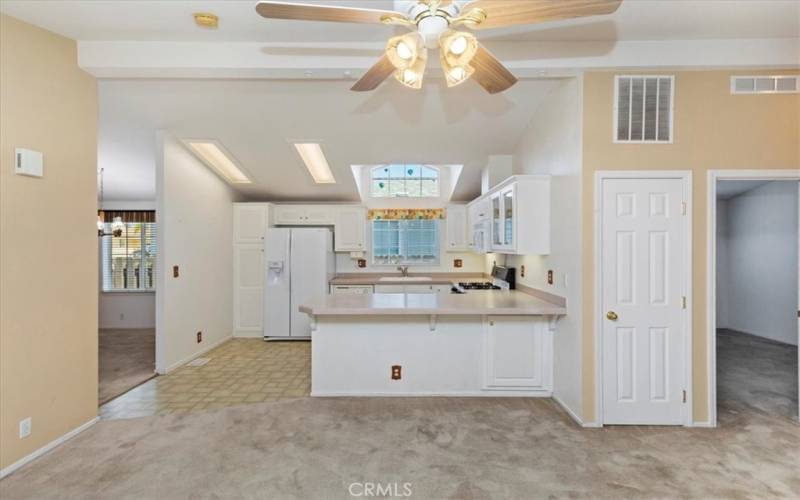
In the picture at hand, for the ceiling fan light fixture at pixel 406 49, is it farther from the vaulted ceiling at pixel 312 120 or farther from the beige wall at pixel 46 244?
the beige wall at pixel 46 244

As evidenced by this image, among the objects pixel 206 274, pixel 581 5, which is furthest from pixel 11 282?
pixel 581 5

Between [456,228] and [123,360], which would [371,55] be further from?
[123,360]

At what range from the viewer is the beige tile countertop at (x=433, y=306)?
314 cm

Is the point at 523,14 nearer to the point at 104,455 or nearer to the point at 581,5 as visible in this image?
the point at 581,5

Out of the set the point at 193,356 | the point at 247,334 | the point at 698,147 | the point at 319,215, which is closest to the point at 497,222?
the point at 698,147

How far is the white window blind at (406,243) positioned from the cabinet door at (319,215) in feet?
2.73

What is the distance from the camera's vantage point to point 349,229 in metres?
5.96

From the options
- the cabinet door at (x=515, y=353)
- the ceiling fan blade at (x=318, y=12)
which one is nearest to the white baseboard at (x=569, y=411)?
the cabinet door at (x=515, y=353)

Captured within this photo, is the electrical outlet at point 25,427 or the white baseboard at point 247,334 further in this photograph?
the white baseboard at point 247,334

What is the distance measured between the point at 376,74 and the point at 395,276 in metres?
4.43

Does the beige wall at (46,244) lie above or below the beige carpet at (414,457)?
above

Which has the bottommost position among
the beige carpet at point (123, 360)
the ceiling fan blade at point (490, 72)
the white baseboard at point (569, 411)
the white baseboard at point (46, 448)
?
the beige carpet at point (123, 360)

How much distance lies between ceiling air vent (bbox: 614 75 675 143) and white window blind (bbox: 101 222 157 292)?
22.6ft

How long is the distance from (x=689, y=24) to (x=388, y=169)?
14.5 ft
